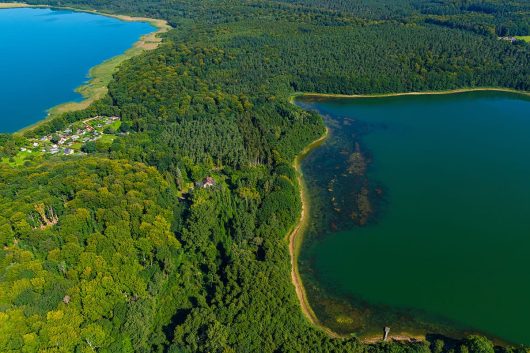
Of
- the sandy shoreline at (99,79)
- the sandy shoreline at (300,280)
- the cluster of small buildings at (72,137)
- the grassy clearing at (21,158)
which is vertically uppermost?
the sandy shoreline at (99,79)

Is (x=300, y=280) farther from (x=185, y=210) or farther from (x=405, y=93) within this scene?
(x=405, y=93)

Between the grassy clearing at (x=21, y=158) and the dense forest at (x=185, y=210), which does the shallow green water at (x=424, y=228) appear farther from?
the grassy clearing at (x=21, y=158)

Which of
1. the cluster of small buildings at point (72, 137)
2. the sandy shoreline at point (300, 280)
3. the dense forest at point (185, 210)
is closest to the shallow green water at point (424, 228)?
the sandy shoreline at point (300, 280)

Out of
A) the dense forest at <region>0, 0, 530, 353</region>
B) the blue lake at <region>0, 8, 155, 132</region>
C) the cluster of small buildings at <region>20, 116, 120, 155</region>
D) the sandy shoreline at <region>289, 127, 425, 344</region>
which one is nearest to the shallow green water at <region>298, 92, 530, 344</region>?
the sandy shoreline at <region>289, 127, 425, 344</region>

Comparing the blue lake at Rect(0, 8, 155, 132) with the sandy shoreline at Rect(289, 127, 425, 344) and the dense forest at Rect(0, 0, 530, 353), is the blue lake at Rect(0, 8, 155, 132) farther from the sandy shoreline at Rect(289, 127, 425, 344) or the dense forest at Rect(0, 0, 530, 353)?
the sandy shoreline at Rect(289, 127, 425, 344)

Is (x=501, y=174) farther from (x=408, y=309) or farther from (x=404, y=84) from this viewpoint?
(x=404, y=84)
